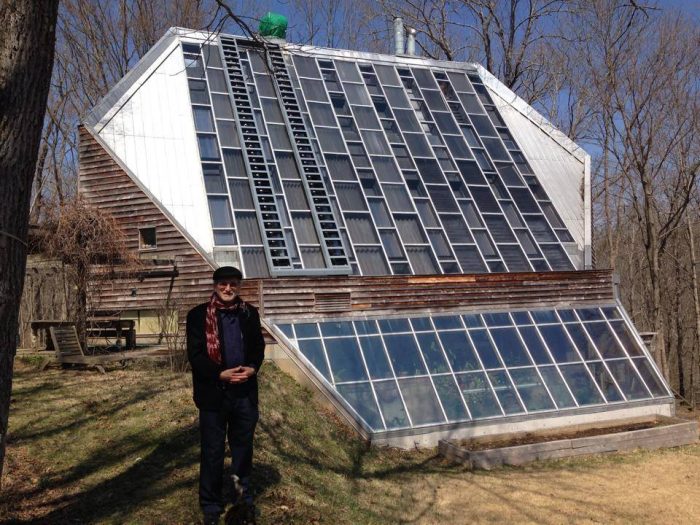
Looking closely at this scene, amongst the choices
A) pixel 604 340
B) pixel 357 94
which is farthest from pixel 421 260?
pixel 357 94

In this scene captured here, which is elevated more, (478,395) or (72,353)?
(72,353)

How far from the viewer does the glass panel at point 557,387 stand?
13.5m

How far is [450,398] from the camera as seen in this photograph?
42.1ft

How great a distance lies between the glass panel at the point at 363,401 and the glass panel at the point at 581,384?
13.9ft

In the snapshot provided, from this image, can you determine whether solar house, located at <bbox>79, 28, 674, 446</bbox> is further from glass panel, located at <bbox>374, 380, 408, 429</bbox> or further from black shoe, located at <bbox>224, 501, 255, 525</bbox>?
black shoe, located at <bbox>224, 501, 255, 525</bbox>

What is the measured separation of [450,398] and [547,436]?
190 cm

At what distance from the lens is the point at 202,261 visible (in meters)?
14.7

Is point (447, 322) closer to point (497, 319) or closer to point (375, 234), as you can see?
point (497, 319)

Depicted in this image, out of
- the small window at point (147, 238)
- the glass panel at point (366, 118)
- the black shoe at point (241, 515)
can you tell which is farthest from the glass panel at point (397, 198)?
the black shoe at point (241, 515)

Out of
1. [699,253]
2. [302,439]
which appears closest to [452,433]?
[302,439]

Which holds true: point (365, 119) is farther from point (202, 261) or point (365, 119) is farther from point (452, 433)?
point (452, 433)

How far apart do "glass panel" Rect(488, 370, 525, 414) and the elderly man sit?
824cm

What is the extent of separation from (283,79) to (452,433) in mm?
10957

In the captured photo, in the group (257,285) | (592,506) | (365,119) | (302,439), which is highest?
(365,119)
